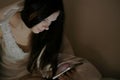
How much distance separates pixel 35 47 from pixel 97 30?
459 mm

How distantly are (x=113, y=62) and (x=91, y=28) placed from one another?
11.0 inches

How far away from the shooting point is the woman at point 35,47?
3.59 ft

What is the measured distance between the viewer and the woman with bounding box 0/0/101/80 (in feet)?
3.59

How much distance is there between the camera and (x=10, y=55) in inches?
46.5

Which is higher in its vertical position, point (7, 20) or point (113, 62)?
point (7, 20)

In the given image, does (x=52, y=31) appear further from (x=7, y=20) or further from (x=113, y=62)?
(x=113, y=62)

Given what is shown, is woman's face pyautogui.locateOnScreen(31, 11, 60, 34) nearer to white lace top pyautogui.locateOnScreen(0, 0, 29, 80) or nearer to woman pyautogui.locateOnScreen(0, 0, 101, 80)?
woman pyautogui.locateOnScreen(0, 0, 101, 80)

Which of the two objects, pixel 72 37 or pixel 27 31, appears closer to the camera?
pixel 27 31

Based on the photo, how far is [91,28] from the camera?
146 cm


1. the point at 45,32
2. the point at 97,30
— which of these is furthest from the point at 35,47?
the point at 97,30

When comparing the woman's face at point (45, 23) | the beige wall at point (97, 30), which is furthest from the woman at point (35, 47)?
the beige wall at point (97, 30)

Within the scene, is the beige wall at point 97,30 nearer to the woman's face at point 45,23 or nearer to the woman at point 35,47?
the woman at point 35,47

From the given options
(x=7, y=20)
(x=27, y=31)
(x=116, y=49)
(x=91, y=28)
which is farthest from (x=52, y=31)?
(x=116, y=49)

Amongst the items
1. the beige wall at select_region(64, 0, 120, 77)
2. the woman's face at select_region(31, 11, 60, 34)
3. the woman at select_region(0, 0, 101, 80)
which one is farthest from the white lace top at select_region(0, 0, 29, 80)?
the beige wall at select_region(64, 0, 120, 77)
